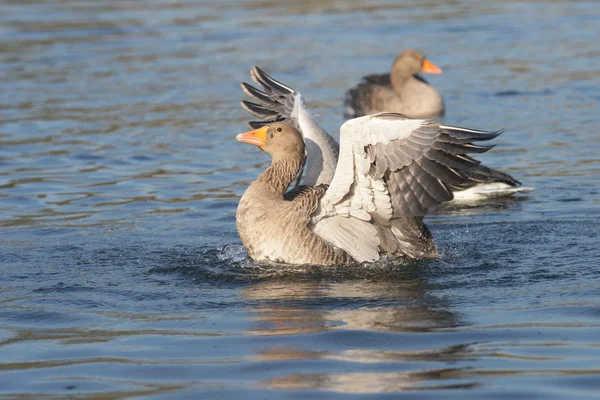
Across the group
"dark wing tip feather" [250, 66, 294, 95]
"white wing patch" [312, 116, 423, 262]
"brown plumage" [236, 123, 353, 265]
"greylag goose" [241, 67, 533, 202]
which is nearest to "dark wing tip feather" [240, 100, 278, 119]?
"greylag goose" [241, 67, 533, 202]

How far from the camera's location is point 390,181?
8562mm

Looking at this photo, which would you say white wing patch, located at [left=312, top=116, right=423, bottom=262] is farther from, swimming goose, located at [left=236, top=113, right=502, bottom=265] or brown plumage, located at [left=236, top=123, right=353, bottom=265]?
brown plumage, located at [left=236, top=123, right=353, bottom=265]

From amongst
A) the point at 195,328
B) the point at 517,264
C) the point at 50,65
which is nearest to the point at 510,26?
the point at 50,65

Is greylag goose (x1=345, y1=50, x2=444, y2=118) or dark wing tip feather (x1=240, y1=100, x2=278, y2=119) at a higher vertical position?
dark wing tip feather (x1=240, y1=100, x2=278, y2=119)

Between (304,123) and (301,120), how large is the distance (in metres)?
0.05

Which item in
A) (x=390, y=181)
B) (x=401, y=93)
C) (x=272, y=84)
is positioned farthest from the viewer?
(x=401, y=93)

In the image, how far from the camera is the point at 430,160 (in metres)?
8.34

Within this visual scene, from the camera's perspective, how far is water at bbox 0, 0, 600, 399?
6.56 m

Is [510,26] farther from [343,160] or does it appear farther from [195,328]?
[195,328]

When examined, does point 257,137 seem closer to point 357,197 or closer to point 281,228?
point 281,228

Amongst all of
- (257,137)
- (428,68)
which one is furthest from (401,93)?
(257,137)

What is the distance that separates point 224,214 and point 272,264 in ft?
8.88

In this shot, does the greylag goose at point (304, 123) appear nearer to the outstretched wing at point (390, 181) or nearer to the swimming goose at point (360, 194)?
the swimming goose at point (360, 194)

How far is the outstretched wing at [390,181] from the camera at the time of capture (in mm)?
8125
